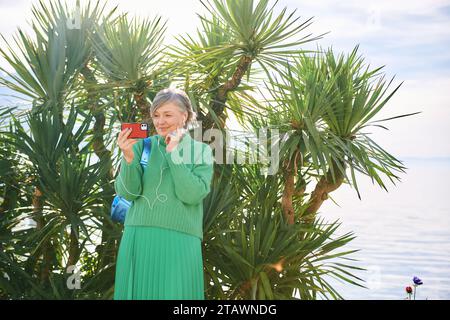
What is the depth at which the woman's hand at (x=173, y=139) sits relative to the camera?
99.4 inches

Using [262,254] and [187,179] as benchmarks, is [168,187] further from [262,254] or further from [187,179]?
[262,254]

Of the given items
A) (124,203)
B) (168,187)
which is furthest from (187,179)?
(124,203)

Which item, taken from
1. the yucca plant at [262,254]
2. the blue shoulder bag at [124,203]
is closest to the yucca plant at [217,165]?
the yucca plant at [262,254]

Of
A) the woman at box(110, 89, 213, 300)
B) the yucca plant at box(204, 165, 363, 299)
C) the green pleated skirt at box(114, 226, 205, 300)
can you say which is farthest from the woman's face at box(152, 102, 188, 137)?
the yucca plant at box(204, 165, 363, 299)

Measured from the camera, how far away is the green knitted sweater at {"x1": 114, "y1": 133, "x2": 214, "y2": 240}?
2.53 meters

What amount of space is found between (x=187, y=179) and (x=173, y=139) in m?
0.16

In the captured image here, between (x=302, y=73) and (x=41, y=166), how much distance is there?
1.72 metres

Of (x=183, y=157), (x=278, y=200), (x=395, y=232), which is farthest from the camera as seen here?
(x=395, y=232)

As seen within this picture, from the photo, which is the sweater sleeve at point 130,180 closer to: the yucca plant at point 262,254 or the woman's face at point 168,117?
the woman's face at point 168,117

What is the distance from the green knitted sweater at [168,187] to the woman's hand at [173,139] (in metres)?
0.02
